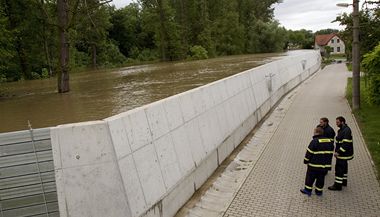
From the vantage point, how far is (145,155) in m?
6.69

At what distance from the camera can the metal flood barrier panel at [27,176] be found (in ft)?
17.6

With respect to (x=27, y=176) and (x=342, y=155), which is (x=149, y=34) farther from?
(x=27, y=176)

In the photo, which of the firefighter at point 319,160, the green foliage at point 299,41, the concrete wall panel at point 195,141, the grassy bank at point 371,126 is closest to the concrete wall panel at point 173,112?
the concrete wall panel at point 195,141

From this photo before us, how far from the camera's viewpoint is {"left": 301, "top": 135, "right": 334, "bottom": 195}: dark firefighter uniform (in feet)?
25.9

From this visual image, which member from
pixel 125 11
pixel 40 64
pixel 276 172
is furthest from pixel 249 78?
pixel 125 11

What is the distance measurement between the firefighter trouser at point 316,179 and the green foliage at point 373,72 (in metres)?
8.34

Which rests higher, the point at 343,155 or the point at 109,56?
the point at 109,56

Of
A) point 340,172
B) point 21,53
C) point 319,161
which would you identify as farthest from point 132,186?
point 21,53

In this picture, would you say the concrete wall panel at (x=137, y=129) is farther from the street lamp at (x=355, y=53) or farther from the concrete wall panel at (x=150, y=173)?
the street lamp at (x=355, y=53)

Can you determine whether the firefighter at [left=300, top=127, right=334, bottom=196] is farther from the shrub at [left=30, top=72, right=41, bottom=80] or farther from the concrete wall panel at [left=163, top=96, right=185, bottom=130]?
the shrub at [left=30, top=72, right=41, bottom=80]

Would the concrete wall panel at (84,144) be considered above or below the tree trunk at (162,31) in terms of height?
below

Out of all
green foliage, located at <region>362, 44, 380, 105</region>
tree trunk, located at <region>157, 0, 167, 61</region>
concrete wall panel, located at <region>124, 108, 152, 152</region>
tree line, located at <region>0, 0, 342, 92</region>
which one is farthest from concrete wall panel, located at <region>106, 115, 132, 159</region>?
tree trunk, located at <region>157, 0, 167, 61</region>

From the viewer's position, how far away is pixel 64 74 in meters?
19.2

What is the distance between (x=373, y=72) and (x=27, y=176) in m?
13.7
